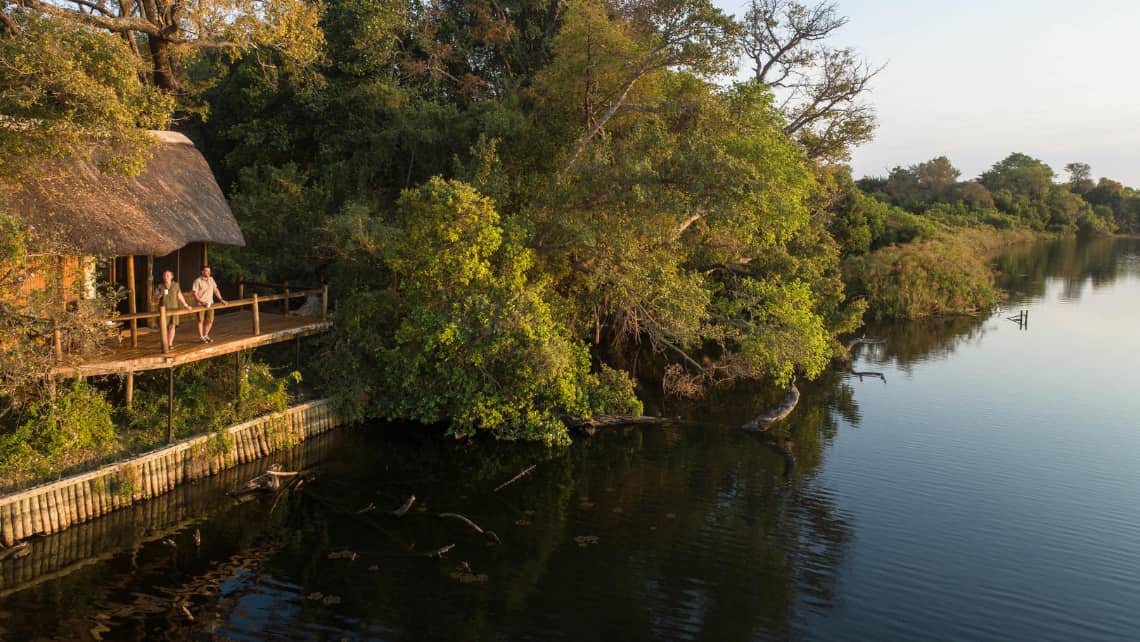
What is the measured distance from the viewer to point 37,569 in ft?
44.6

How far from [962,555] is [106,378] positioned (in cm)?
1850

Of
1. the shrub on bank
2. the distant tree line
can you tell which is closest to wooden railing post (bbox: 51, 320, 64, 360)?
the shrub on bank

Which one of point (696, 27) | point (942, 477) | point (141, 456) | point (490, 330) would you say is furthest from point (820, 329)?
point (141, 456)

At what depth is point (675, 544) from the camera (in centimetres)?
1591

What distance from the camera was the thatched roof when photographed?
52.1 ft

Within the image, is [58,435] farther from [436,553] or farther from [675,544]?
[675,544]

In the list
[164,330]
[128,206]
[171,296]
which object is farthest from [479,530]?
[128,206]

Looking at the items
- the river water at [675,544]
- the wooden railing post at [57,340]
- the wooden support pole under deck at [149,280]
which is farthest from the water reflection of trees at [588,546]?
the wooden support pole under deck at [149,280]

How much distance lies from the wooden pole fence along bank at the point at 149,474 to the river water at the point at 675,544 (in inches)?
31.3

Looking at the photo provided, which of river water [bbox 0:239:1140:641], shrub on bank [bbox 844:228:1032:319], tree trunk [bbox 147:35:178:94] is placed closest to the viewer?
river water [bbox 0:239:1140:641]

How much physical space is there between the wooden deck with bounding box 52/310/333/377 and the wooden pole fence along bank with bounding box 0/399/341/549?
6.04 feet

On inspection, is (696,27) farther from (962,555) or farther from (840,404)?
(962,555)

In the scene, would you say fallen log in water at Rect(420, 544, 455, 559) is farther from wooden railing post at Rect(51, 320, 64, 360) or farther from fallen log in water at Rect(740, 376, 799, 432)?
fallen log in water at Rect(740, 376, 799, 432)

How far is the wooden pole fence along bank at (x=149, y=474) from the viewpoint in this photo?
14.2m
